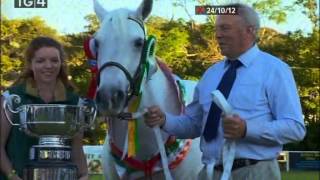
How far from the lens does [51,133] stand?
2881 mm

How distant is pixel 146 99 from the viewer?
3385 mm

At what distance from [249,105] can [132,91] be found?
1.84 ft

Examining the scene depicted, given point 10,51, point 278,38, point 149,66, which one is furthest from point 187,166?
point 10,51

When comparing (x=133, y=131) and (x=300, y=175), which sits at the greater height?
(x=133, y=131)

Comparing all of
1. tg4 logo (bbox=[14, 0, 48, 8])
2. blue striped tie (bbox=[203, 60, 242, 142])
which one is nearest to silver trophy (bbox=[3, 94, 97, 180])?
blue striped tie (bbox=[203, 60, 242, 142])

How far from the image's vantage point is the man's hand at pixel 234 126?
8.77 ft

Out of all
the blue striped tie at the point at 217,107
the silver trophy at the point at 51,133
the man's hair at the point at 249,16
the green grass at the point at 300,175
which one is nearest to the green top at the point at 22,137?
the silver trophy at the point at 51,133

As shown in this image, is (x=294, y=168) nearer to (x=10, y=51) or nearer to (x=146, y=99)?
(x=10, y=51)

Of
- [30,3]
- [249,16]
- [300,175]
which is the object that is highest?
[30,3]

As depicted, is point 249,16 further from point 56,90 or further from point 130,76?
point 56,90

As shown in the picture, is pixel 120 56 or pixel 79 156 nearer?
pixel 120 56

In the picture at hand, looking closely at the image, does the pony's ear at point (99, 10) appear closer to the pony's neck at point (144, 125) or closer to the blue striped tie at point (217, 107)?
the pony's neck at point (144, 125)

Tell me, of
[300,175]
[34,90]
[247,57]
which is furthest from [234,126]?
[300,175]

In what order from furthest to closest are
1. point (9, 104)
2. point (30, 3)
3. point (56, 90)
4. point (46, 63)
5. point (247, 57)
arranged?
point (30, 3)
point (56, 90)
point (46, 63)
point (9, 104)
point (247, 57)
